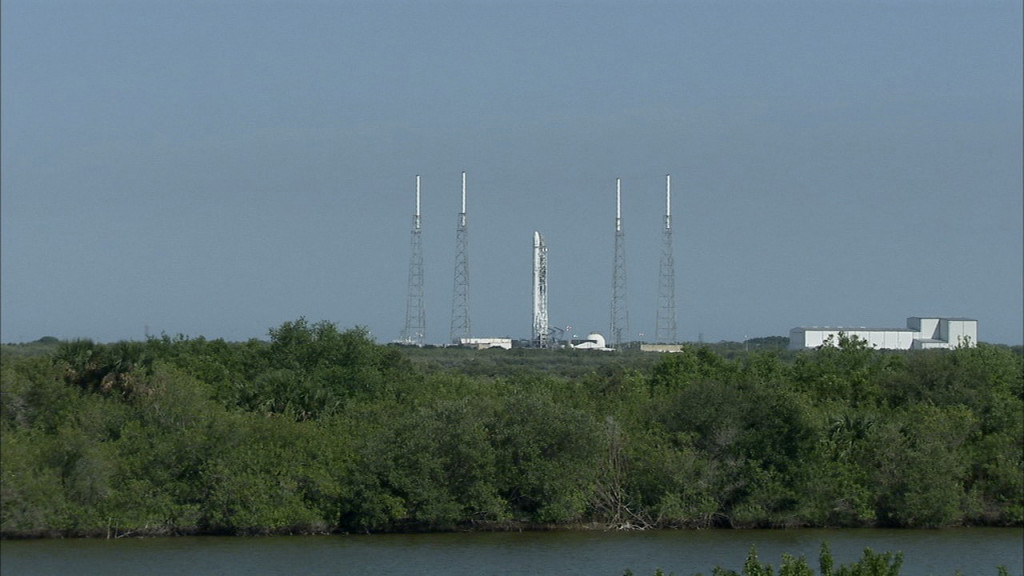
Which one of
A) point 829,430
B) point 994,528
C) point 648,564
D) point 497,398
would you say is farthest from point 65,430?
point 994,528

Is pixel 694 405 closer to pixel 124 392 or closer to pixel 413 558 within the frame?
pixel 413 558

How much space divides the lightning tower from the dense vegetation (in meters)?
60.1

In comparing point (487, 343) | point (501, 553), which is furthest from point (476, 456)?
point (487, 343)

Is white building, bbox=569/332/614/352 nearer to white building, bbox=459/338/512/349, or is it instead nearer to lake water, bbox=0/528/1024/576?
white building, bbox=459/338/512/349

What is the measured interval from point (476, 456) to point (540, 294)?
69.1 metres

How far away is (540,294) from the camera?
4264 inches

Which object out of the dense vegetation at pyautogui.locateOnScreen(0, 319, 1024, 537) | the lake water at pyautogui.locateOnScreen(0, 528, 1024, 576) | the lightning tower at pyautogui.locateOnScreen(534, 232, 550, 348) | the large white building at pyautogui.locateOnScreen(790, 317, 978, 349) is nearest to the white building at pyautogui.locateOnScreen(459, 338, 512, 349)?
the lightning tower at pyautogui.locateOnScreen(534, 232, 550, 348)

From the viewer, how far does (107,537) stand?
3706 cm

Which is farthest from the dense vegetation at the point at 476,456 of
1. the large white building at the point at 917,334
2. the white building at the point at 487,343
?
the white building at the point at 487,343

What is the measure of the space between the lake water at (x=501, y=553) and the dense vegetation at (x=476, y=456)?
0.85 m

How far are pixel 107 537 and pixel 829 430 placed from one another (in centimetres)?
2307

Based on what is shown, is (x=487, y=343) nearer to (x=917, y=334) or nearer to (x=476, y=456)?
(x=917, y=334)

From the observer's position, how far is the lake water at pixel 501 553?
109 feet

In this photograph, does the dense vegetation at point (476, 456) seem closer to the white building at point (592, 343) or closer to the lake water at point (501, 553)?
the lake water at point (501, 553)
